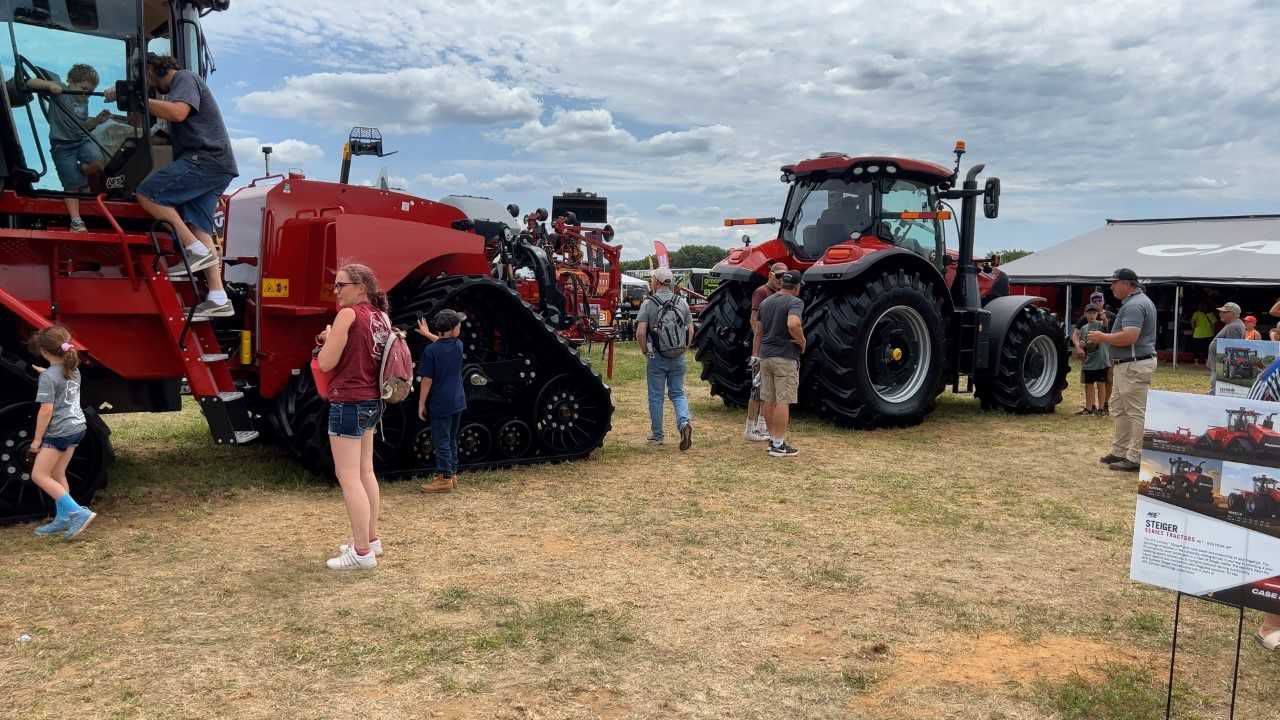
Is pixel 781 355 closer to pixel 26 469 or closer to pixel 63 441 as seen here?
pixel 63 441

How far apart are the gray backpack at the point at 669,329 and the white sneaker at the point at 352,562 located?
3841 millimetres

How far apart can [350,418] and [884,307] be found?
19.5ft

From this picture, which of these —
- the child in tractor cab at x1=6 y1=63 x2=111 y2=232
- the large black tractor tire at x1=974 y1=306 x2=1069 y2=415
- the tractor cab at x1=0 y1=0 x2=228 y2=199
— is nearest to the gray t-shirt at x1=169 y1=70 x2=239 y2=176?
the tractor cab at x1=0 y1=0 x2=228 y2=199

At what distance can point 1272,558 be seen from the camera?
313 centimetres

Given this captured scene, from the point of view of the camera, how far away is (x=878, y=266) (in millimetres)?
9492

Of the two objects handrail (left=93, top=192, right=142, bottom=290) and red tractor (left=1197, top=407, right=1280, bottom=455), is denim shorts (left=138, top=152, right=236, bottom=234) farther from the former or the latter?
red tractor (left=1197, top=407, right=1280, bottom=455)

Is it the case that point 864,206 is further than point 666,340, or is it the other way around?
point 864,206

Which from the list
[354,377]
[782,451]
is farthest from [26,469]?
[782,451]

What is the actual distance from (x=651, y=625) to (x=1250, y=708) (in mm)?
2227

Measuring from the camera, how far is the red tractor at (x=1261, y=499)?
123 inches

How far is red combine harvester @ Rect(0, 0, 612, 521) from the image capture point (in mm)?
5688

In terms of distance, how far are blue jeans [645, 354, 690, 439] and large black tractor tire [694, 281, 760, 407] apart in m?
1.78

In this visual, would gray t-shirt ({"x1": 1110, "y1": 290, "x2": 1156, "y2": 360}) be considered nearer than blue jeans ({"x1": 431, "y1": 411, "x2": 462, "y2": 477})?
No

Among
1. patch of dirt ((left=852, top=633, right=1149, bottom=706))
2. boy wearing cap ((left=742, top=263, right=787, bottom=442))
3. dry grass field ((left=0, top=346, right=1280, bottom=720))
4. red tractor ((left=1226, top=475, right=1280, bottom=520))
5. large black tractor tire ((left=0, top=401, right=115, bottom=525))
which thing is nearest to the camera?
red tractor ((left=1226, top=475, right=1280, bottom=520))
